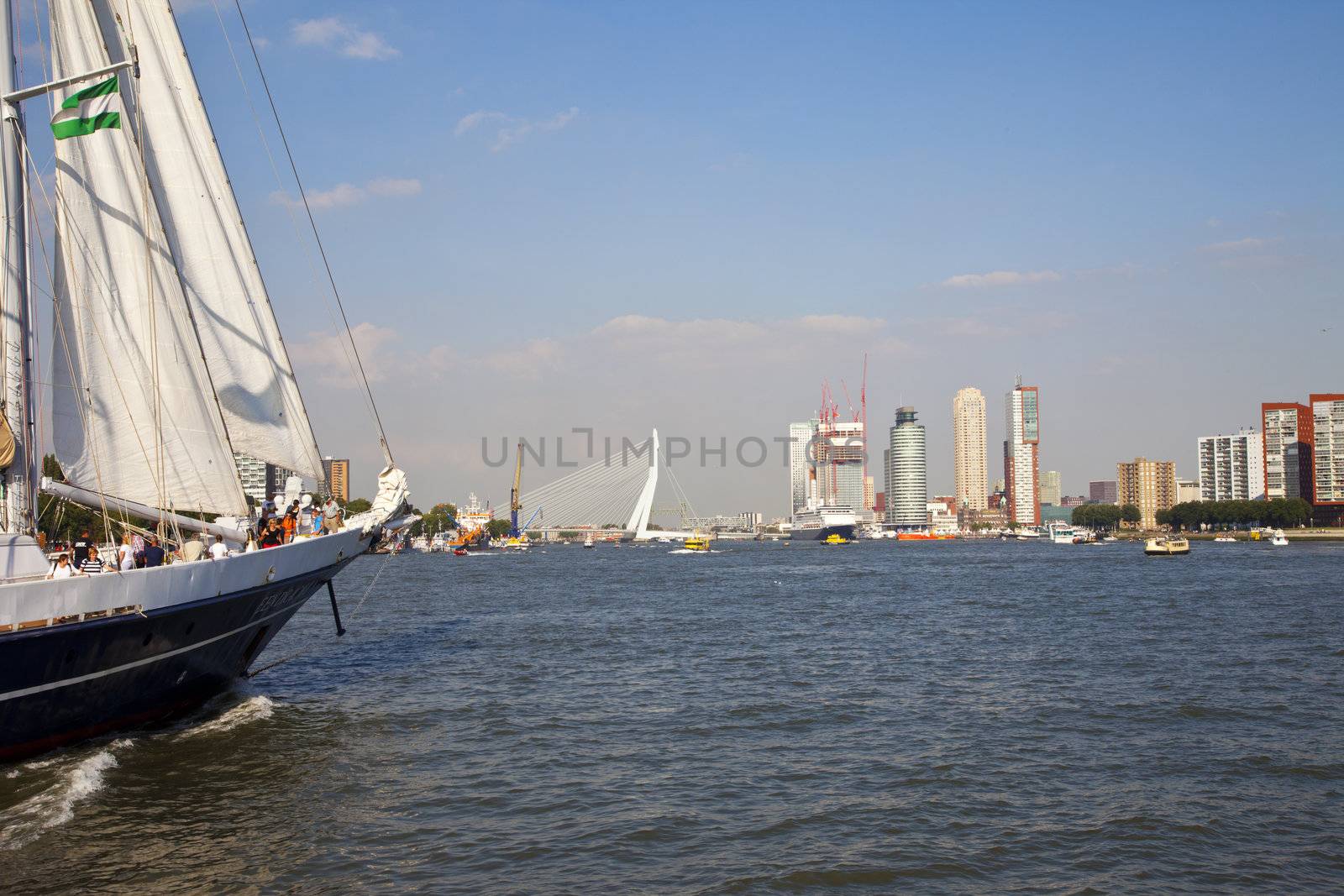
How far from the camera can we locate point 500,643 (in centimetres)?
3019

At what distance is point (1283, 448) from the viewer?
182 m

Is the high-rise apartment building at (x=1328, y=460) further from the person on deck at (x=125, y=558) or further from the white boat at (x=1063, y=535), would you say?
the person on deck at (x=125, y=558)

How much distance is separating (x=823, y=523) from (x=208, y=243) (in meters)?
172

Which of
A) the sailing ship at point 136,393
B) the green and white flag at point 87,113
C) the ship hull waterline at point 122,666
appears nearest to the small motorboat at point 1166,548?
the sailing ship at point 136,393

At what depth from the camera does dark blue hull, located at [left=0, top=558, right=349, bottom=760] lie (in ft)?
43.1

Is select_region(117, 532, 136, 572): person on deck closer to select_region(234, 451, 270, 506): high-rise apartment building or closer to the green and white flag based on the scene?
select_region(234, 451, 270, 506): high-rise apartment building

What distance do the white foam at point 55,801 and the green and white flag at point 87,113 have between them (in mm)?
8956

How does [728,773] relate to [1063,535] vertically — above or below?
above

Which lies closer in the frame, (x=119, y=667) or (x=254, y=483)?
(x=119, y=667)

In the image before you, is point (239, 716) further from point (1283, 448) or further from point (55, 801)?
point (1283, 448)

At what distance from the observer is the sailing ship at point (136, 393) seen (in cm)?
1402

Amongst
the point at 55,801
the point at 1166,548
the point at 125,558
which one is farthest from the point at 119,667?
the point at 1166,548

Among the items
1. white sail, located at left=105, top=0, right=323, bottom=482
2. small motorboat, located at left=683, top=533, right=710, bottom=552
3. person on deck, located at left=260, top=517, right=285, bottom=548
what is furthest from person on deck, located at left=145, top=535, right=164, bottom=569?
small motorboat, located at left=683, top=533, right=710, bottom=552

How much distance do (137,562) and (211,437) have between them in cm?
272
